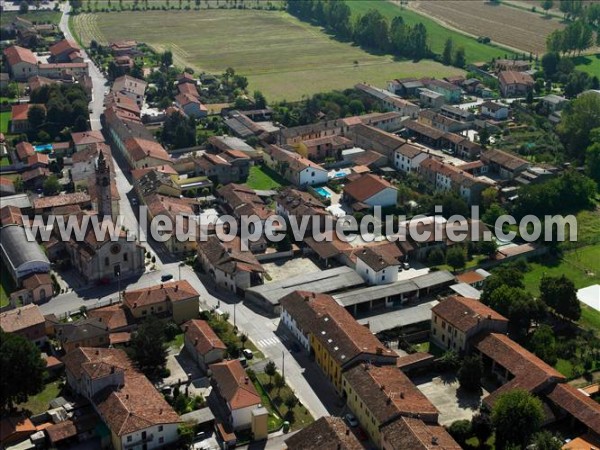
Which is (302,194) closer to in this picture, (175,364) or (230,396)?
(175,364)

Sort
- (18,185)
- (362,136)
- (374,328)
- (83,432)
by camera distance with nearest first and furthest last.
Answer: (83,432), (374,328), (18,185), (362,136)

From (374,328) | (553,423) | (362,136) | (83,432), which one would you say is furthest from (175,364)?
(362,136)

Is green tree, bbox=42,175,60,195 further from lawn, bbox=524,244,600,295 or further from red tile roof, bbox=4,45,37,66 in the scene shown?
red tile roof, bbox=4,45,37,66

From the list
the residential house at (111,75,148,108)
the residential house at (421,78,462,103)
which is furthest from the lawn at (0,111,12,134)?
the residential house at (421,78,462,103)

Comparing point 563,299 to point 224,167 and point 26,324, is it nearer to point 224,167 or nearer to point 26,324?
point 26,324

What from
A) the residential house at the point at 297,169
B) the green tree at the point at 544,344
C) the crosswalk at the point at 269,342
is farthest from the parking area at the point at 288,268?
the green tree at the point at 544,344

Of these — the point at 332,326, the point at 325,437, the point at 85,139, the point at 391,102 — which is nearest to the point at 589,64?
the point at 391,102

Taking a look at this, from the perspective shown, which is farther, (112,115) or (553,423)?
(112,115)
